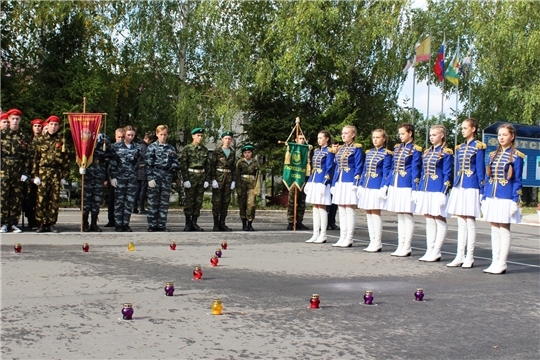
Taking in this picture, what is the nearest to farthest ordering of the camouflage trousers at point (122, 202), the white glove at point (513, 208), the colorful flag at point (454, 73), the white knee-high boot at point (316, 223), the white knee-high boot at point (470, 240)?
the white glove at point (513, 208) < the white knee-high boot at point (470, 240) < the white knee-high boot at point (316, 223) < the camouflage trousers at point (122, 202) < the colorful flag at point (454, 73)

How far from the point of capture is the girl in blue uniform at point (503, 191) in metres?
9.12

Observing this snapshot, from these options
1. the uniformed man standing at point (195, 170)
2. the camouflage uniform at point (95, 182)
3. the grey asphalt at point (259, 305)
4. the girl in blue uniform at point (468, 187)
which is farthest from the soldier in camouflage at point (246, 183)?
the girl in blue uniform at point (468, 187)

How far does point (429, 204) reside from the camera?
10.2 metres

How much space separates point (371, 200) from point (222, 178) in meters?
4.61

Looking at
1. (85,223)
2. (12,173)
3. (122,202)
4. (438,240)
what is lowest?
(85,223)

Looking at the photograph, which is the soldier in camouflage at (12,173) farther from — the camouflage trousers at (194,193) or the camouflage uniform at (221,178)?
the camouflage uniform at (221,178)

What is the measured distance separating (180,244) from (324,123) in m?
17.4

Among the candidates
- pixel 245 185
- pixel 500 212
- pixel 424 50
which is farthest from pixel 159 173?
pixel 424 50

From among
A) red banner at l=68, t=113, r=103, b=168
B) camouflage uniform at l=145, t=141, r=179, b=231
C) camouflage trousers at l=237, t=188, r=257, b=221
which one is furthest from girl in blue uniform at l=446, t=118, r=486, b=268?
red banner at l=68, t=113, r=103, b=168

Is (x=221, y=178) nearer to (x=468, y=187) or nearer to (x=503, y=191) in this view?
(x=468, y=187)

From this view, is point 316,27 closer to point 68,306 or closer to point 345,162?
point 345,162

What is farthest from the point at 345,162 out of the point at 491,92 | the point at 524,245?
the point at 491,92

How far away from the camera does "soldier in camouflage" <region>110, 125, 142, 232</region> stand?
46.5ft

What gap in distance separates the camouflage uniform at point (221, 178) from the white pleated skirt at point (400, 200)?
501cm
